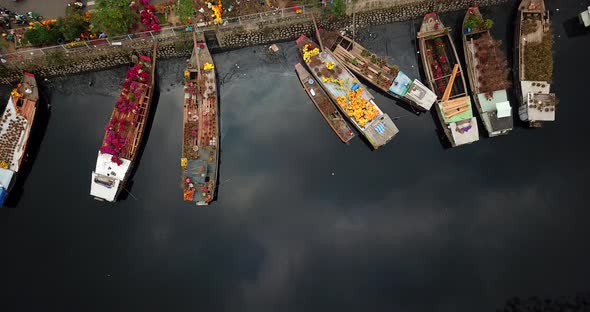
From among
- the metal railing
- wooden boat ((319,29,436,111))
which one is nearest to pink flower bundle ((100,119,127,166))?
the metal railing

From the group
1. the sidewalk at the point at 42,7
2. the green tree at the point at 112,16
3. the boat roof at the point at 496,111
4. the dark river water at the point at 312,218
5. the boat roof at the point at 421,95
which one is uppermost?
the sidewalk at the point at 42,7

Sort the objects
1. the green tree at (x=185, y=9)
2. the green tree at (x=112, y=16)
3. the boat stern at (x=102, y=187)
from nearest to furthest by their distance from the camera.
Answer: the green tree at (x=112, y=16) < the boat stern at (x=102, y=187) < the green tree at (x=185, y=9)

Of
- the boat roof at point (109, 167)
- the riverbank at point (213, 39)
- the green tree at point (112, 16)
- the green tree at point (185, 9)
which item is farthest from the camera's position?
the riverbank at point (213, 39)

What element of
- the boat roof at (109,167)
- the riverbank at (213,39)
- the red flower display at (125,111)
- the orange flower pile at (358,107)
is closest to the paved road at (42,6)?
the riverbank at (213,39)

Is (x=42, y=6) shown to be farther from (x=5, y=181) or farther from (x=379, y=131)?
(x=379, y=131)

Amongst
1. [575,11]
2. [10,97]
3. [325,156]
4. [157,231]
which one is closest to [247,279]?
[157,231]

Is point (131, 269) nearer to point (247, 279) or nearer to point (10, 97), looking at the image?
point (247, 279)

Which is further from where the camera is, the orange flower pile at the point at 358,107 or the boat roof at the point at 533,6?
the boat roof at the point at 533,6

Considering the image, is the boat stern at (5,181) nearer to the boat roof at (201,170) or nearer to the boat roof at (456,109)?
the boat roof at (201,170)
